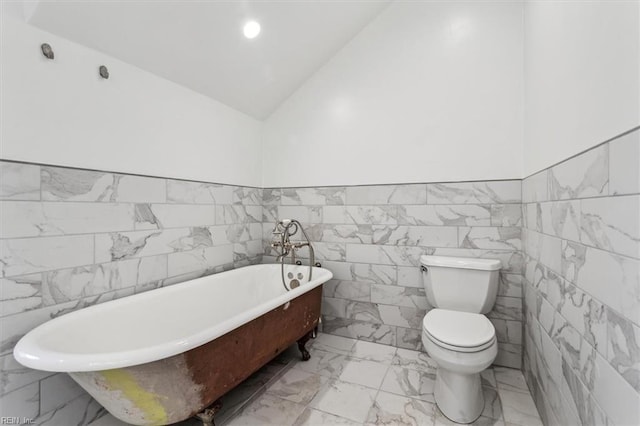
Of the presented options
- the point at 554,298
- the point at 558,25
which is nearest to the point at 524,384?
the point at 554,298

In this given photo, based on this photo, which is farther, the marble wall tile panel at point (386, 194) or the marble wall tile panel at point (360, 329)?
the marble wall tile panel at point (360, 329)

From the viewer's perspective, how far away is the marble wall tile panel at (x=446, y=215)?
218 cm

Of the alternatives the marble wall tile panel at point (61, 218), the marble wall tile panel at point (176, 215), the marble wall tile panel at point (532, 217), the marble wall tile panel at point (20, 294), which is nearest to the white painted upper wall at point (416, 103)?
the marble wall tile panel at point (532, 217)

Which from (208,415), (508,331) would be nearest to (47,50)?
(208,415)

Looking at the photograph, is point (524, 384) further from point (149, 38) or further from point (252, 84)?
point (149, 38)

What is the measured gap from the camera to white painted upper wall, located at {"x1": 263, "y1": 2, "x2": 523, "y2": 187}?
83.2 inches

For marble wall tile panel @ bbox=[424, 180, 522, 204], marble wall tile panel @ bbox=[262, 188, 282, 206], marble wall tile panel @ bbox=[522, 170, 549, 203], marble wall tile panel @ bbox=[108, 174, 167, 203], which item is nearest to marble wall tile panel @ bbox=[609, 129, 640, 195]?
marble wall tile panel @ bbox=[522, 170, 549, 203]

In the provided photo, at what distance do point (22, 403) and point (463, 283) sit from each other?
2.48 metres

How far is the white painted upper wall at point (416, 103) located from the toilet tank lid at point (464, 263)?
61cm

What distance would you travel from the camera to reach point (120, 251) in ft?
5.91

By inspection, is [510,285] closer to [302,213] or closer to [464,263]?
[464,263]

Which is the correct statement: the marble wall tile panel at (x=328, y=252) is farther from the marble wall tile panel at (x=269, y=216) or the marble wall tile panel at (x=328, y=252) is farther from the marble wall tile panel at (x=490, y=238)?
the marble wall tile panel at (x=490, y=238)

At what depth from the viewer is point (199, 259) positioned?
2.34m

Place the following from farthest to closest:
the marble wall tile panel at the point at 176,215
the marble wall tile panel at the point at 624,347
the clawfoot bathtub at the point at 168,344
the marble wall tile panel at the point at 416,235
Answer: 1. the marble wall tile panel at the point at 416,235
2. the marble wall tile panel at the point at 176,215
3. the clawfoot bathtub at the point at 168,344
4. the marble wall tile panel at the point at 624,347
